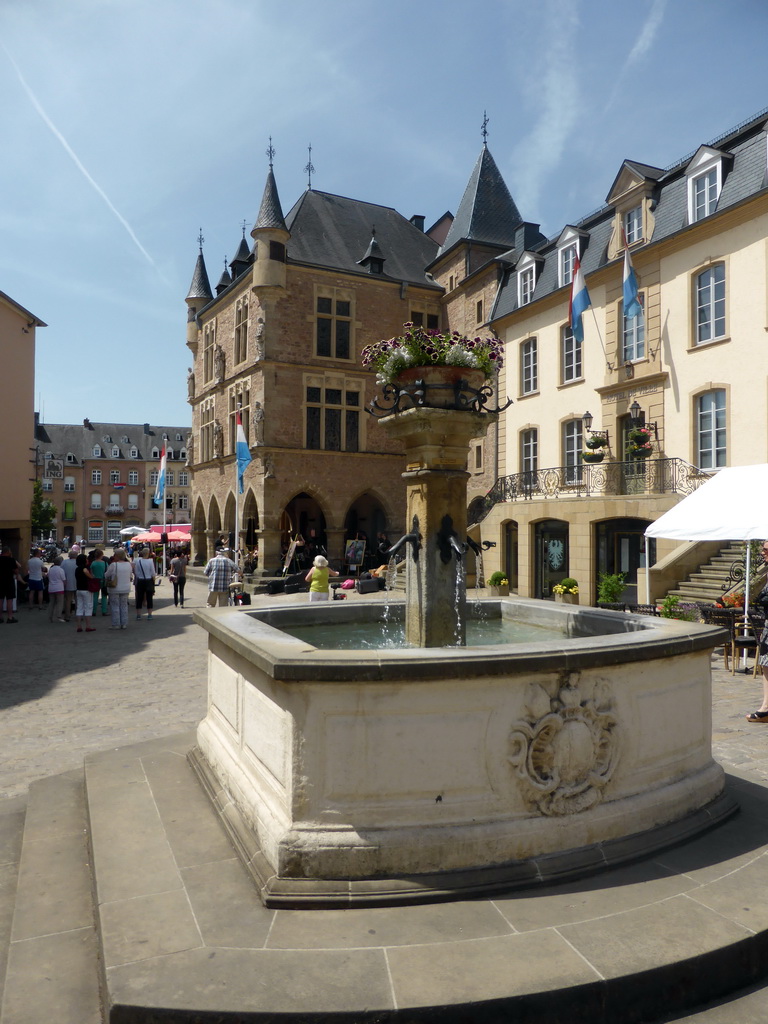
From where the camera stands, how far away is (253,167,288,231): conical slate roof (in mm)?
28141

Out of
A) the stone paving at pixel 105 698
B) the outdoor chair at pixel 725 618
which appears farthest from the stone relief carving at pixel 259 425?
the outdoor chair at pixel 725 618

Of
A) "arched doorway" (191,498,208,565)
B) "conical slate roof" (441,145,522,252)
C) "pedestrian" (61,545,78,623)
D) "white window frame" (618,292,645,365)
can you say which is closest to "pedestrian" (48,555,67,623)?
"pedestrian" (61,545,78,623)

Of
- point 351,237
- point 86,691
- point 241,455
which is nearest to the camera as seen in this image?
point 86,691

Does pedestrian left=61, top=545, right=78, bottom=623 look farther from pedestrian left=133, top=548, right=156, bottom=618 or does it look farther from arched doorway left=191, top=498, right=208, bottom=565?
arched doorway left=191, top=498, right=208, bottom=565

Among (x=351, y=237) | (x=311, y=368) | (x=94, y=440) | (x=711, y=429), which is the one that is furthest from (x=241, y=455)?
(x=94, y=440)

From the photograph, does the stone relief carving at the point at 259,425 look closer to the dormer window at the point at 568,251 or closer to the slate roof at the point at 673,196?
the slate roof at the point at 673,196

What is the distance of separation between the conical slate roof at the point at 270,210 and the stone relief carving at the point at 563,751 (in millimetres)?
28018

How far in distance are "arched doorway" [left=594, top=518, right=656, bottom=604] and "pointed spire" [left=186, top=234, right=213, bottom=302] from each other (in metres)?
27.8

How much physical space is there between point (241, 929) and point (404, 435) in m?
3.68

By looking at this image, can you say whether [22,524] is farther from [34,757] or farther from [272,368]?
[34,757]

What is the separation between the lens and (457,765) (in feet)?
10.8

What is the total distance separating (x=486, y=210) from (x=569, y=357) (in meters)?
11.8

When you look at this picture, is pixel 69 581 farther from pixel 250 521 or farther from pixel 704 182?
pixel 704 182

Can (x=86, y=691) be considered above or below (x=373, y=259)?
below
